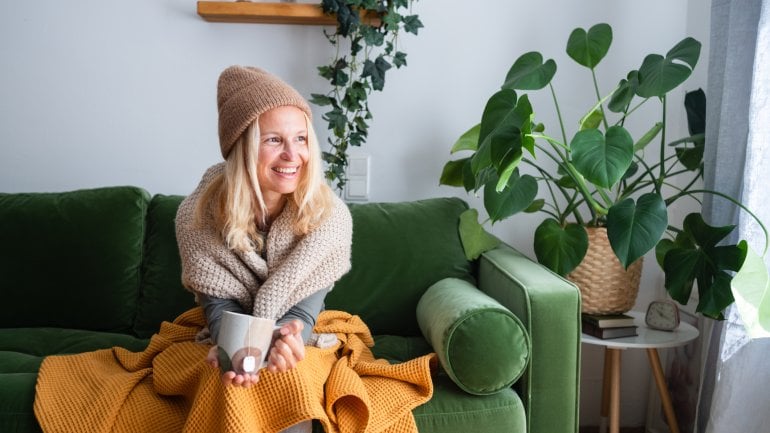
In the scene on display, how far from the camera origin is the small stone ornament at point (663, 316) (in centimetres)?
188

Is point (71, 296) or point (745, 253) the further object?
point (71, 296)

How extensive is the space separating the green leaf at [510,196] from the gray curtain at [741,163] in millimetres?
495

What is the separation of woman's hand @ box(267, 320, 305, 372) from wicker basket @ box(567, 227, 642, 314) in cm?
97

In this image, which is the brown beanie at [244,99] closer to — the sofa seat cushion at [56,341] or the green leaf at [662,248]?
the sofa seat cushion at [56,341]

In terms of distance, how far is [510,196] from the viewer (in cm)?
178

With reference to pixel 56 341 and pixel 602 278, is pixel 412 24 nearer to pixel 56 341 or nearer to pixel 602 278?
pixel 602 278

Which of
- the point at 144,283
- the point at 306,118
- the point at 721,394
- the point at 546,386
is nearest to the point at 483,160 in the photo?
the point at 306,118

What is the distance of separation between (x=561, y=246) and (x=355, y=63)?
93 cm

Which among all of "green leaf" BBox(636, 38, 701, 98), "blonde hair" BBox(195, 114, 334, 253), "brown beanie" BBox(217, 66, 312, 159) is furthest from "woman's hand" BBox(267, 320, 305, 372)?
"green leaf" BBox(636, 38, 701, 98)

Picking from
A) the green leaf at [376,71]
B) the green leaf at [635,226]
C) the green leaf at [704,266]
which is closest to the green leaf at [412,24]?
the green leaf at [376,71]

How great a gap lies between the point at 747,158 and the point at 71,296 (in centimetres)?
186

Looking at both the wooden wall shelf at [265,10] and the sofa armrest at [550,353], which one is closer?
the sofa armrest at [550,353]

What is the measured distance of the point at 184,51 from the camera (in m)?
2.28

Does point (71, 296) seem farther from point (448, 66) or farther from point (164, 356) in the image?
point (448, 66)
